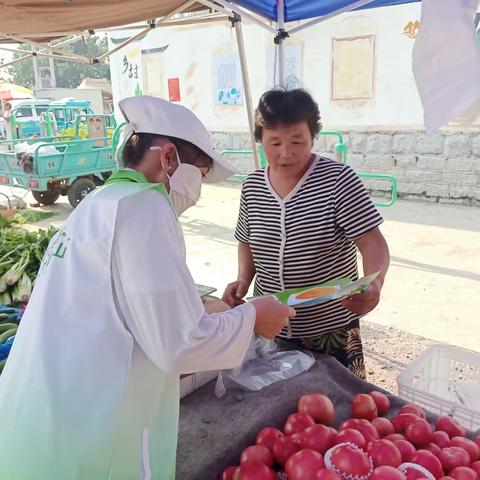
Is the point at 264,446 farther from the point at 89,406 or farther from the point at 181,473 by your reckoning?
the point at 89,406

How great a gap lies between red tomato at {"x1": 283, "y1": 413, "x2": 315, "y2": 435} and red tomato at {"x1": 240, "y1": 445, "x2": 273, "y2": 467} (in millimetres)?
112

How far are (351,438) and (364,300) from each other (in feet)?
1.83

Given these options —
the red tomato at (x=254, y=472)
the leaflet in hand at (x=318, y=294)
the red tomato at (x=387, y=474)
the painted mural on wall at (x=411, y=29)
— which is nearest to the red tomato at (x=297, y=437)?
the red tomato at (x=254, y=472)

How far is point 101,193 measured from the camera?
3.51ft

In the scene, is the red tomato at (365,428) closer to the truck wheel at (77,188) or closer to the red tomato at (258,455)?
the red tomato at (258,455)

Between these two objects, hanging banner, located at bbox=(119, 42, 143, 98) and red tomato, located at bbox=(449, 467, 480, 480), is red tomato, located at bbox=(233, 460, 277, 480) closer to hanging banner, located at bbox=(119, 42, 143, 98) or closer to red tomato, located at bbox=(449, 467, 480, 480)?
red tomato, located at bbox=(449, 467, 480, 480)

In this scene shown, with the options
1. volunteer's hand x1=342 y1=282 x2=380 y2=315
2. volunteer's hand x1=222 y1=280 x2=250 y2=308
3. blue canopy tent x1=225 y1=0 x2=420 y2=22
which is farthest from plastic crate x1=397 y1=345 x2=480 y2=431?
blue canopy tent x1=225 y1=0 x2=420 y2=22

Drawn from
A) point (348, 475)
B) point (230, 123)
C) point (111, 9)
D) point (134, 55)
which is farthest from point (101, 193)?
point (134, 55)

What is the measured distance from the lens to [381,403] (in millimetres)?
1530

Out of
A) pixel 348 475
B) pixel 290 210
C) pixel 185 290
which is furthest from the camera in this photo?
pixel 290 210

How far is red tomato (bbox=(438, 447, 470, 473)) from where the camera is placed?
1.24 m

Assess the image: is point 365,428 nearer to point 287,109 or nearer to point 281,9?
point 287,109

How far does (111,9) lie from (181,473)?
3.12m

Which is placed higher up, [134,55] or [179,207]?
[134,55]
